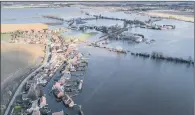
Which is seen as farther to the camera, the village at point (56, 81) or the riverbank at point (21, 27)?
the riverbank at point (21, 27)

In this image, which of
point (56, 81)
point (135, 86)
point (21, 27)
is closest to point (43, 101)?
point (56, 81)

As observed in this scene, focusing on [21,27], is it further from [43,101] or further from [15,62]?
[43,101]

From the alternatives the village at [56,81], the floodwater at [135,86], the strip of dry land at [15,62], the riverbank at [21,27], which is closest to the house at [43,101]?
the village at [56,81]

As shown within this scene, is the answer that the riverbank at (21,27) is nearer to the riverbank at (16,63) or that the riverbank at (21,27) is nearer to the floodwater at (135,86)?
the riverbank at (16,63)

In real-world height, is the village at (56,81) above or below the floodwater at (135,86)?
above

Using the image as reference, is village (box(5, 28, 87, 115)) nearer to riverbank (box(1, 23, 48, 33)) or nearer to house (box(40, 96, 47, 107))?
house (box(40, 96, 47, 107))

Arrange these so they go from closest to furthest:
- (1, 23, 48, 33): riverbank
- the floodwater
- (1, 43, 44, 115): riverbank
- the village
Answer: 1. the village
2. the floodwater
3. (1, 43, 44, 115): riverbank
4. (1, 23, 48, 33): riverbank

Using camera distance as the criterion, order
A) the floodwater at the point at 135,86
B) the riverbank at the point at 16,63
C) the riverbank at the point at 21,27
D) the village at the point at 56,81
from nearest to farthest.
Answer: the village at the point at 56,81 → the floodwater at the point at 135,86 → the riverbank at the point at 16,63 → the riverbank at the point at 21,27

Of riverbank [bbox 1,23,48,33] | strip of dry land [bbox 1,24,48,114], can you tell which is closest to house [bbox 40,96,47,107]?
strip of dry land [bbox 1,24,48,114]

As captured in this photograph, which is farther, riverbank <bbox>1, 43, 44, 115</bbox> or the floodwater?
riverbank <bbox>1, 43, 44, 115</bbox>
